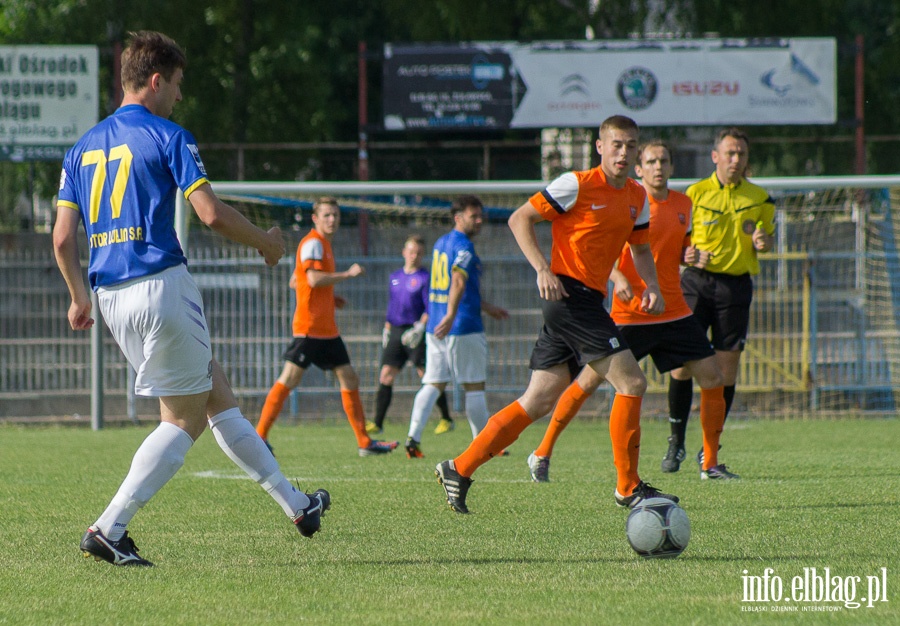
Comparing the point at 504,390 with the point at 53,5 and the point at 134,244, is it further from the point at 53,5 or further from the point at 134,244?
the point at 53,5

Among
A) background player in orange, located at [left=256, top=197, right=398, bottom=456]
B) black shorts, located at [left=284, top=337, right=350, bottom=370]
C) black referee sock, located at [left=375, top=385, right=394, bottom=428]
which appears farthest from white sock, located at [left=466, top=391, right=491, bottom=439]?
black referee sock, located at [left=375, top=385, right=394, bottom=428]

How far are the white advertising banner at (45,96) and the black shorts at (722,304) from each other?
11.3 meters

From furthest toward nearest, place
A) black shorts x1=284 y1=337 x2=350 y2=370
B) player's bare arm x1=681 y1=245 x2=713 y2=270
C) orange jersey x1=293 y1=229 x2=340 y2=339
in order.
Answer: black shorts x1=284 y1=337 x2=350 y2=370
orange jersey x1=293 y1=229 x2=340 y2=339
player's bare arm x1=681 y1=245 x2=713 y2=270

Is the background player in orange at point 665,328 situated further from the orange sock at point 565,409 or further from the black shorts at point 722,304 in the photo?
the black shorts at point 722,304

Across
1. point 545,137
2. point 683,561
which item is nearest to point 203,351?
point 683,561

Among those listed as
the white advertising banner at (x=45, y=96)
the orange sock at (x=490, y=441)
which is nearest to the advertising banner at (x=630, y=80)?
the white advertising banner at (x=45, y=96)

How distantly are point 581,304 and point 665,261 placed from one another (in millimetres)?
1798

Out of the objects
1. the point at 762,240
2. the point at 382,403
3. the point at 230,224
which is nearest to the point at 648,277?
the point at 762,240

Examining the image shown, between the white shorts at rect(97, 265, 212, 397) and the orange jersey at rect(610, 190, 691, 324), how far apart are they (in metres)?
3.31

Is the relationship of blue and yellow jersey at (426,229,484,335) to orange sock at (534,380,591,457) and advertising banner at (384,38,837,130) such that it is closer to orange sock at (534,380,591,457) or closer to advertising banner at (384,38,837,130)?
orange sock at (534,380,591,457)

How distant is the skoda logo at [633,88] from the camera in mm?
18516

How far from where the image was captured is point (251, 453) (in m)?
4.79

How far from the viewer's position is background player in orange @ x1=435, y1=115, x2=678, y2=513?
568 cm

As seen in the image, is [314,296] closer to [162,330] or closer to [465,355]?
[465,355]
